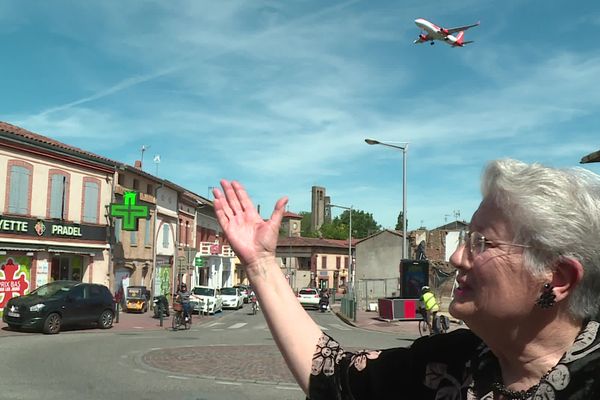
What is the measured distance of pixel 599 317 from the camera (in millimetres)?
1650

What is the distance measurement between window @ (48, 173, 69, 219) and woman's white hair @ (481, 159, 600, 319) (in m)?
29.5

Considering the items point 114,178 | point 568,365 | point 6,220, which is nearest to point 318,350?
point 568,365

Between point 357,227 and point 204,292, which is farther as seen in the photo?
point 357,227

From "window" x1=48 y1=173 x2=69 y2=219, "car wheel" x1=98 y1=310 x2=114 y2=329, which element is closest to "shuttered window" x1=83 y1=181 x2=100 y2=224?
"window" x1=48 y1=173 x2=69 y2=219

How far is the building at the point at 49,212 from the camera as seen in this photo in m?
26.4

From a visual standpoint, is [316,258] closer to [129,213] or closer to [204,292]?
[204,292]

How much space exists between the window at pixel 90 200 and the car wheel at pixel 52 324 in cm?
1080

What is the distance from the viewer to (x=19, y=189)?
2684 cm

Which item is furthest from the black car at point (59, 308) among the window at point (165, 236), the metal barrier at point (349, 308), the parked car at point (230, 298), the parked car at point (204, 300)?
the parked car at point (230, 298)

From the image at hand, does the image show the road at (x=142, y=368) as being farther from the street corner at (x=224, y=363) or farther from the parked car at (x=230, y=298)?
the parked car at (x=230, y=298)

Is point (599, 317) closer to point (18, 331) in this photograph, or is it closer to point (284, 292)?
point (284, 292)

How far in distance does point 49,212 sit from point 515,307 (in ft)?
96.9

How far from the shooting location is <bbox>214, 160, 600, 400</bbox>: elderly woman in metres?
1.61

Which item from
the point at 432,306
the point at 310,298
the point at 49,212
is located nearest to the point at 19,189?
the point at 49,212
